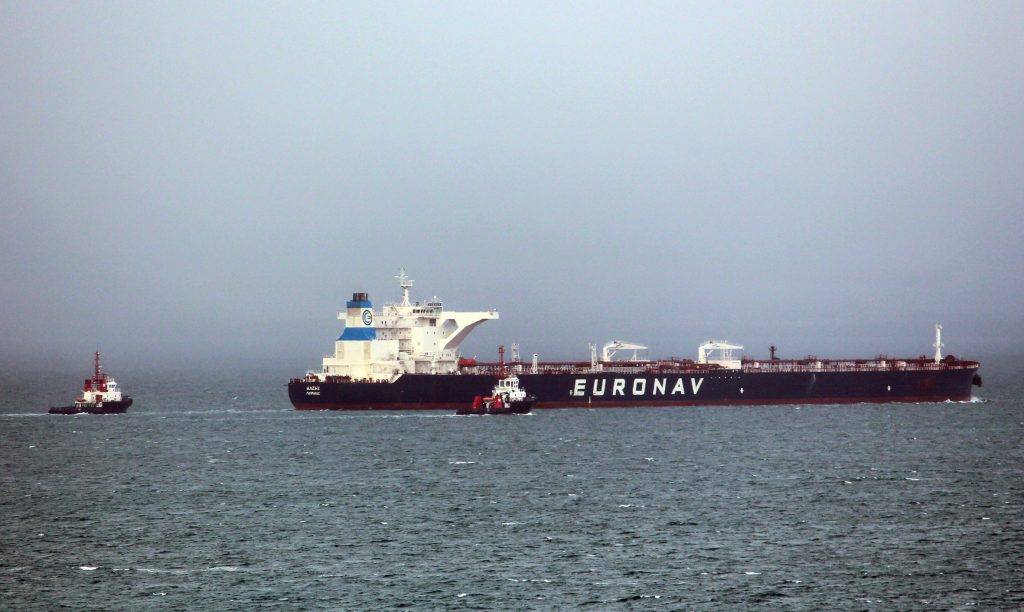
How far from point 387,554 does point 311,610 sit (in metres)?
6.65

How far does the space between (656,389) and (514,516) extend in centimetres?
4436

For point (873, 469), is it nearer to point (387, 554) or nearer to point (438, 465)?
point (438, 465)

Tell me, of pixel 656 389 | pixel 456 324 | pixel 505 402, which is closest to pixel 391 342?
pixel 456 324

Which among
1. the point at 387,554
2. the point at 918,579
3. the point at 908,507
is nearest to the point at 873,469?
the point at 908,507

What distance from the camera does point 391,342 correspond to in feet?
296

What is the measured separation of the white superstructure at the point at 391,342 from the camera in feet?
293

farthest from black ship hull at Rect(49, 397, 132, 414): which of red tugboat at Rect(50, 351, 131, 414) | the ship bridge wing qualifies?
the ship bridge wing

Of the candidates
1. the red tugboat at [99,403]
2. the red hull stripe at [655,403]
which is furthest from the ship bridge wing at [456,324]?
the red tugboat at [99,403]

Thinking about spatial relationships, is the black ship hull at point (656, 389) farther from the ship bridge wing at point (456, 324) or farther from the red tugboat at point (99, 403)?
the red tugboat at point (99, 403)

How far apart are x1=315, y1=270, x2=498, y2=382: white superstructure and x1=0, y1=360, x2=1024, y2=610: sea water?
11428 millimetres

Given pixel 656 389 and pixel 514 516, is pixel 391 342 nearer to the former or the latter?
pixel 656 389

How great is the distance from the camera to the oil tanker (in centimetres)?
8712

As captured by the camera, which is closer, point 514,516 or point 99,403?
point 514,516

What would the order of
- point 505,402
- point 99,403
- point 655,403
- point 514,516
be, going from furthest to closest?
point 655,403 → point 99,403 → point 505,402 → point 514,516
